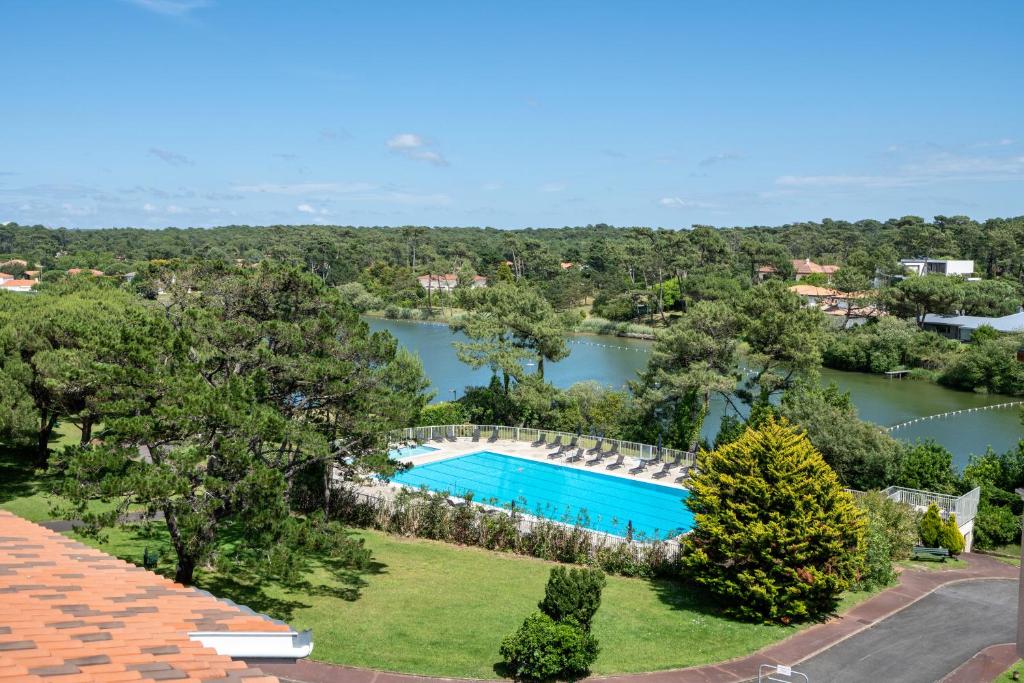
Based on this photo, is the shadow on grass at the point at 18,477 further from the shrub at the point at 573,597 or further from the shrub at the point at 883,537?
the shrub at the point at 883,537

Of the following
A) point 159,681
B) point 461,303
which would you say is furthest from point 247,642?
point 461,303

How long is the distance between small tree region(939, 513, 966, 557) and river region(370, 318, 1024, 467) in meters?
14.6

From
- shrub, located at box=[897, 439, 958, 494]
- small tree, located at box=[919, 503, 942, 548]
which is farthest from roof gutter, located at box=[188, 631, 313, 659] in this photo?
shrub, located at box=[897, 439, 958, 494]

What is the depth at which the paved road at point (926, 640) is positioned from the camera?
13516 millimetres

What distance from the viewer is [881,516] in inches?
782

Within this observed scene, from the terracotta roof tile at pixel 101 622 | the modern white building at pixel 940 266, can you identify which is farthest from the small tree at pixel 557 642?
the modern white building at pixel 940 266

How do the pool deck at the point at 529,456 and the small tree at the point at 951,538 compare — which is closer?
the small tree at the point at 951,538

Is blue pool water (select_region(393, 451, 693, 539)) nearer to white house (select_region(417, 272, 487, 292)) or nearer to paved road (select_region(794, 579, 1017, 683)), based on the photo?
paved road (select_region(794, 579, 1017, 683))

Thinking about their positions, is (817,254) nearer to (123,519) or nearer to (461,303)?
(461,303)

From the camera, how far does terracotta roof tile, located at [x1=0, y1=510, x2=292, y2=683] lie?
579cm

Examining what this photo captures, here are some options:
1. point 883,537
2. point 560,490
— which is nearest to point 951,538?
point 883,537

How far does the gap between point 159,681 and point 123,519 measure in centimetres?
1619

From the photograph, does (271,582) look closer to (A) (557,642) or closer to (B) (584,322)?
(A) (557,642)

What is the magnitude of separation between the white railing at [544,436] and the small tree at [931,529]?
909 centimetres
